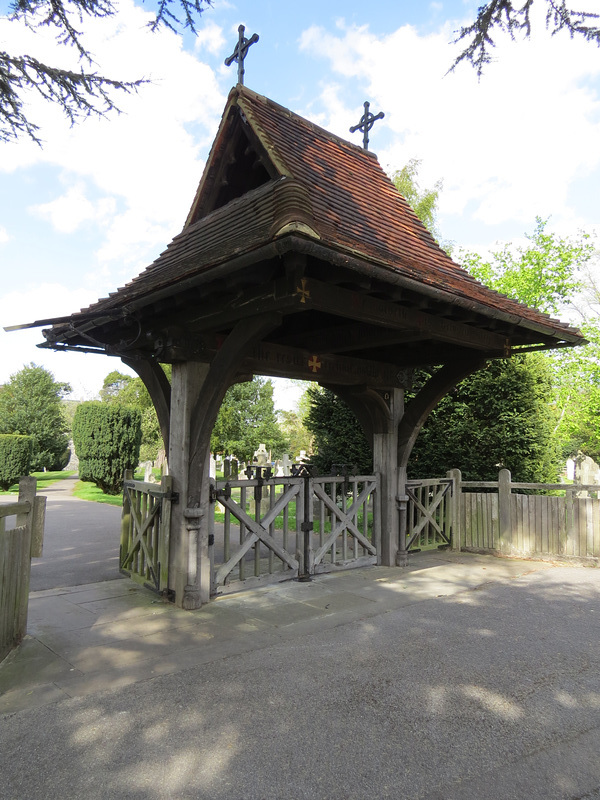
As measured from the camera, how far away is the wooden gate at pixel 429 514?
30.2 feet

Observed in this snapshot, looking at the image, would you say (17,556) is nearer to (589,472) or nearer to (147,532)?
(147,532)

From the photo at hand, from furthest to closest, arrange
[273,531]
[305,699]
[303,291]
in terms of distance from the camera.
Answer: [273,531]
[303,291]
[305,699]

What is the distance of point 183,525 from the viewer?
6297 millimetres

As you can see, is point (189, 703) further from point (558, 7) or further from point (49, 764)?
point (558, 7)

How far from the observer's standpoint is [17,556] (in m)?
4.91

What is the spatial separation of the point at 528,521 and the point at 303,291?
6445mm

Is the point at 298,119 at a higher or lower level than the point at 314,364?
higher

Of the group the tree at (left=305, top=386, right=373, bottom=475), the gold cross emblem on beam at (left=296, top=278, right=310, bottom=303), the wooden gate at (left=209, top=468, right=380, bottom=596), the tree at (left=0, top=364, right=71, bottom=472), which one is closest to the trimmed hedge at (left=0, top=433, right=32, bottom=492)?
the tree at (left=0, top=364, right=71, bottom=472)

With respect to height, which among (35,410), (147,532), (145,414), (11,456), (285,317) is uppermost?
(145,414)

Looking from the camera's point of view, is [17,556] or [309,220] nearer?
[309,220]

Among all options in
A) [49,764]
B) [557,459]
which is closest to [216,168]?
[49,764]

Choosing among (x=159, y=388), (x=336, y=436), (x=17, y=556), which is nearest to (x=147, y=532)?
(x=159, y=388)

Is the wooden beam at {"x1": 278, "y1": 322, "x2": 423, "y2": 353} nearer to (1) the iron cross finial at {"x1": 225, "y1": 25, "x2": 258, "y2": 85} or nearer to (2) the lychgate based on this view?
(2) the lychgate

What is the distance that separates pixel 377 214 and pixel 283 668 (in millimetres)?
5675
